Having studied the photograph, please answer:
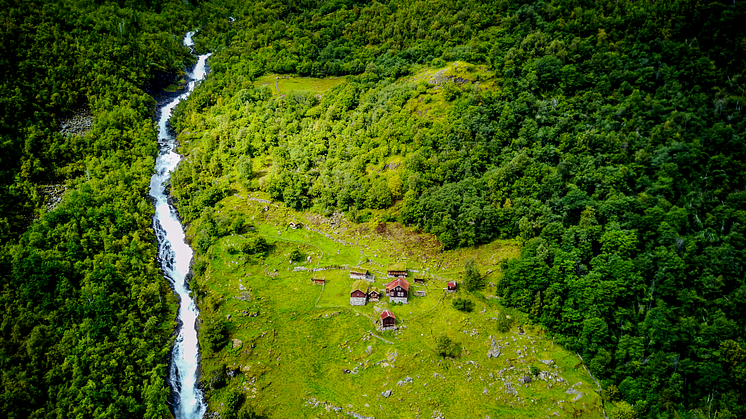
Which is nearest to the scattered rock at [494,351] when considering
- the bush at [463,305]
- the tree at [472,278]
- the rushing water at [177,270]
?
the bush at [463,305]

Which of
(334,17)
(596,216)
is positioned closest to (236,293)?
(596,216)

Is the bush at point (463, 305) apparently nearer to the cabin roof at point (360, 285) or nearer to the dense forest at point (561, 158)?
the dense forest at point (561, 158)

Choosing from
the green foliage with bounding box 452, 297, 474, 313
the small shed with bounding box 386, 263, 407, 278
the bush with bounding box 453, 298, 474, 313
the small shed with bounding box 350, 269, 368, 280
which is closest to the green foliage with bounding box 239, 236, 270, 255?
the small shed with bounding box 350, 269, 368, 280

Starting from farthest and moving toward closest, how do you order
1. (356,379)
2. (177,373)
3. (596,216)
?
1. (596,216)
2. (177,373)
3. (356,379)

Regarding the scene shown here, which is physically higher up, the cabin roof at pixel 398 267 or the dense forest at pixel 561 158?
the dense forest at pixel 561 158

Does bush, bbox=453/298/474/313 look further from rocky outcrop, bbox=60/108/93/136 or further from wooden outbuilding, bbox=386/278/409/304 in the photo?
rocky outcrop, bbox=60/108/93/136

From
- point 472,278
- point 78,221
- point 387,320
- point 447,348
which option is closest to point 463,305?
point 472,278

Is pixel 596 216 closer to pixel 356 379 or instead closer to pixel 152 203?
pixel 356 379
